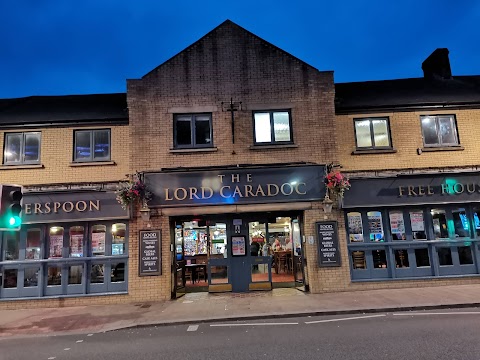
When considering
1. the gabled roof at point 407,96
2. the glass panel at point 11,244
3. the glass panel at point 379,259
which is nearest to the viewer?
the glass panel at point 11,244

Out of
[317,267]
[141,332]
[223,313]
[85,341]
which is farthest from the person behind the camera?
[317,267]

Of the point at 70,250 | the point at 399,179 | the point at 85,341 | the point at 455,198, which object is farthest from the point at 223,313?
the point at 455,198

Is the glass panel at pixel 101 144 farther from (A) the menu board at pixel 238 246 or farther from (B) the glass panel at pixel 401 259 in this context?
(B) the glass panel at pixel 401 259

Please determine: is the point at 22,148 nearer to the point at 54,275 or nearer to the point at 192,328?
the point at 54,275

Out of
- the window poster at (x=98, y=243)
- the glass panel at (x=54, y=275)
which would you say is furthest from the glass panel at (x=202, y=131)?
Answer: the glass panel at (x=54, y=275)

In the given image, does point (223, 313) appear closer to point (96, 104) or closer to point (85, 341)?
point (85, 341)

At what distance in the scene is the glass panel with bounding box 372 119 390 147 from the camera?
13445 mm

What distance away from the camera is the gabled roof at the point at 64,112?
42.8 ft

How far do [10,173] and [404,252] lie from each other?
13.3m

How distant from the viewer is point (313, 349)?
6598 millimetres

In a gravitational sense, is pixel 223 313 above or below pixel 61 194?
below

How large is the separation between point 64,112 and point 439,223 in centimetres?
1341

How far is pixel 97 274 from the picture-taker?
40.9ft

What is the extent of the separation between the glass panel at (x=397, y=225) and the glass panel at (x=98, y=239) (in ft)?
31.2
